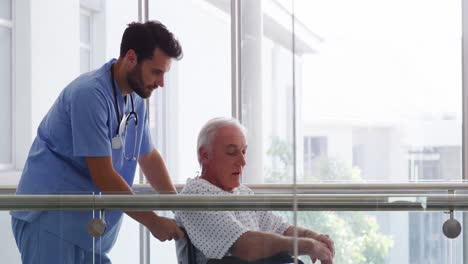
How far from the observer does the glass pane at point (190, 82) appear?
5789 mm

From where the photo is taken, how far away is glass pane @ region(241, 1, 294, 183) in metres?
5.11

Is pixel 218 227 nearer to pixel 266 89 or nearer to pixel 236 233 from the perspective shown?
pixel 236 233

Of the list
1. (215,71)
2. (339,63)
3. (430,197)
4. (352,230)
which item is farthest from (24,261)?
(339,63)

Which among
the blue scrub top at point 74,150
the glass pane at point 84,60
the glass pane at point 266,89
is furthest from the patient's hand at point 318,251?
the glass pane at point 84,60

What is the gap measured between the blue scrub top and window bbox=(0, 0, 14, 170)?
2.73 meters

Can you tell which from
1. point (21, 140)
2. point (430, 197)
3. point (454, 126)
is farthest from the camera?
point (454, 126)

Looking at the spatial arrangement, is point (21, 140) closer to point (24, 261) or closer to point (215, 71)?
point (215, 71)

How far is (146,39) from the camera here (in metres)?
2.13

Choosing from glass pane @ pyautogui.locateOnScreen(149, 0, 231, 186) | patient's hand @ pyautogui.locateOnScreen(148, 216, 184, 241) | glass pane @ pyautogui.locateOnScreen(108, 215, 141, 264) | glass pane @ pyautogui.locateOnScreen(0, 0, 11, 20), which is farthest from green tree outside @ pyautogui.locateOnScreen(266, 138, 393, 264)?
glass pane @ pyautogui.locateOnScreen(149, 0, 231, 186)

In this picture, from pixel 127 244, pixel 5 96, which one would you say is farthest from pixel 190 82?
pixel 127 244

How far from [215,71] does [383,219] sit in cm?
389

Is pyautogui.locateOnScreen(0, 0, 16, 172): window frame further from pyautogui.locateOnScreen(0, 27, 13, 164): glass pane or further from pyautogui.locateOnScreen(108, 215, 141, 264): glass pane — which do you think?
pyautogui.locateOnScreen(108, 215, 141, 264): glass pane

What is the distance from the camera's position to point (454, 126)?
248 inches

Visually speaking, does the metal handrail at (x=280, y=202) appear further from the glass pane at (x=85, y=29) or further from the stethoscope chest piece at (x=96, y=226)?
the glass pane at (x=85, y=29)
